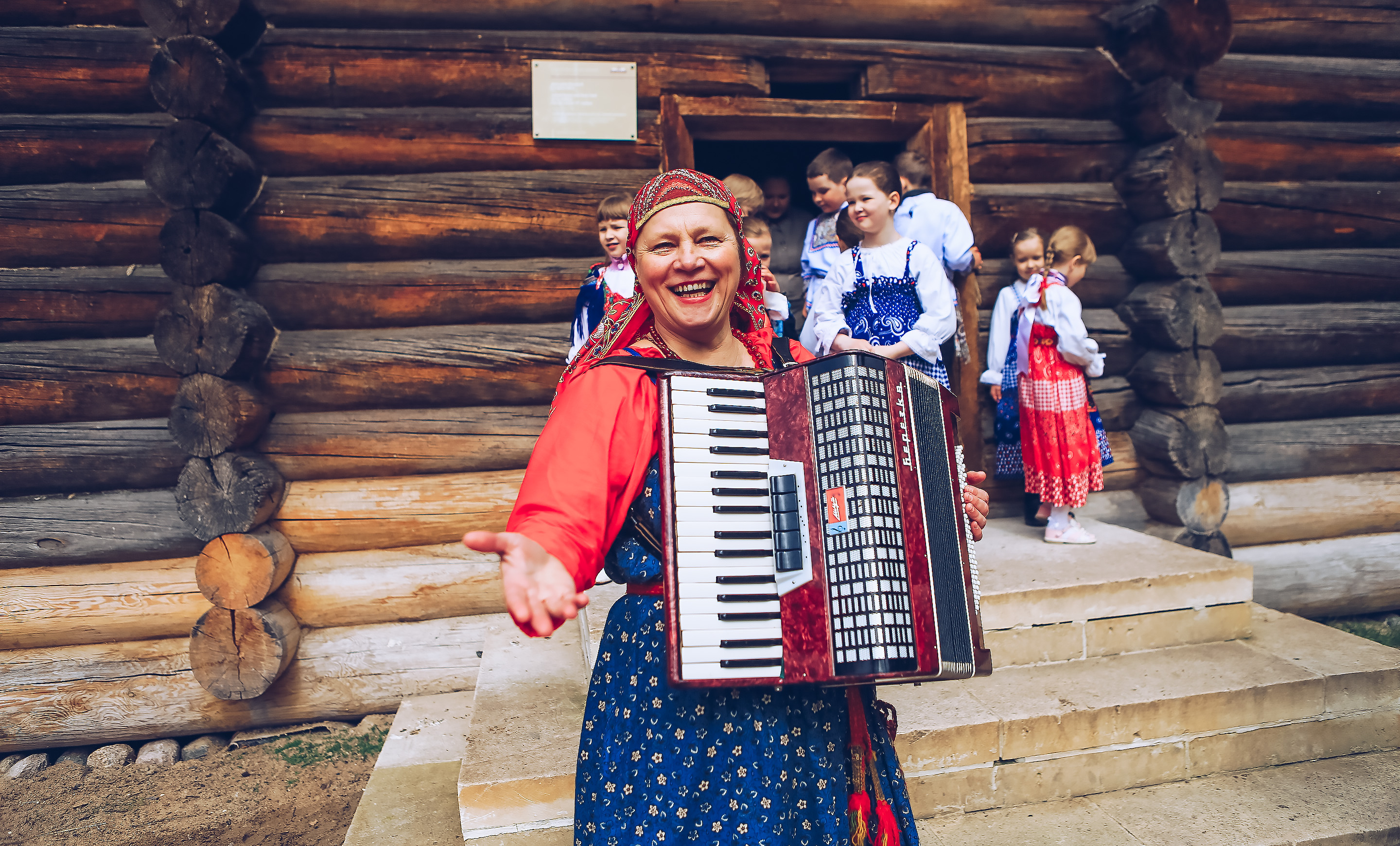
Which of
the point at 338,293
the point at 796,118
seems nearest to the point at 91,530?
the point at 338,293

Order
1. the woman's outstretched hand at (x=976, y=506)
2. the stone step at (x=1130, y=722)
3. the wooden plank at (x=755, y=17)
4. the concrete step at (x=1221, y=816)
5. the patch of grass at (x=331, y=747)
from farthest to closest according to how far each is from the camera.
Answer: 1. the wooden plank at (x=755, y=17)
2. the patch of grass at (x=331, y=747)
3. the stone step at (x=1130, y=722)
4. the concrete step at (x=1221, y=816)
5. the woman's outstretched hand at (x=976, y=506)

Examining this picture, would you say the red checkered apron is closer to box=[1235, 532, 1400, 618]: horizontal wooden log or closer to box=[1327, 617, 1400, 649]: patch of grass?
box=[1235, 532, 1400, 618]: horizontal wooden log

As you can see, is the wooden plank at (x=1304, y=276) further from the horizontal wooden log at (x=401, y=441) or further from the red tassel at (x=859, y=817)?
the red tassel at (x=859, y=817)

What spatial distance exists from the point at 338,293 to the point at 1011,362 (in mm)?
3577

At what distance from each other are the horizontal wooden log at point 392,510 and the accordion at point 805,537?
9.28 feet

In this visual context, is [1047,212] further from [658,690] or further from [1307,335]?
[658,690]

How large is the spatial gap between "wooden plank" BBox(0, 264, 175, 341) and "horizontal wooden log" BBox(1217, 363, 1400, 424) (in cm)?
602

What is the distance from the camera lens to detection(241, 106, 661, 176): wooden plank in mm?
3871

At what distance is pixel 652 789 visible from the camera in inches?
53.5

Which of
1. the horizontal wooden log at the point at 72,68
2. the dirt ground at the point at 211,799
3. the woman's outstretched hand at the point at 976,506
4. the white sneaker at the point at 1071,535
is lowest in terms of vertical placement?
the dirt ground at the point at 211,799

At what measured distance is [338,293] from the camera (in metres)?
3.91

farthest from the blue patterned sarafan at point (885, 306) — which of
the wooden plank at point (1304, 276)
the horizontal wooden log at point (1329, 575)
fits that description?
the horizontal wooden log at point (1329, 575)

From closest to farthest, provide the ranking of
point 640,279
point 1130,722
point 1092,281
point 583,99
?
1. point 640,279
2. point 1130,722
3. point 583,99
4. point 1092,281

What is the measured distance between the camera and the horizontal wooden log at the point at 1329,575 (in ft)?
15.3
